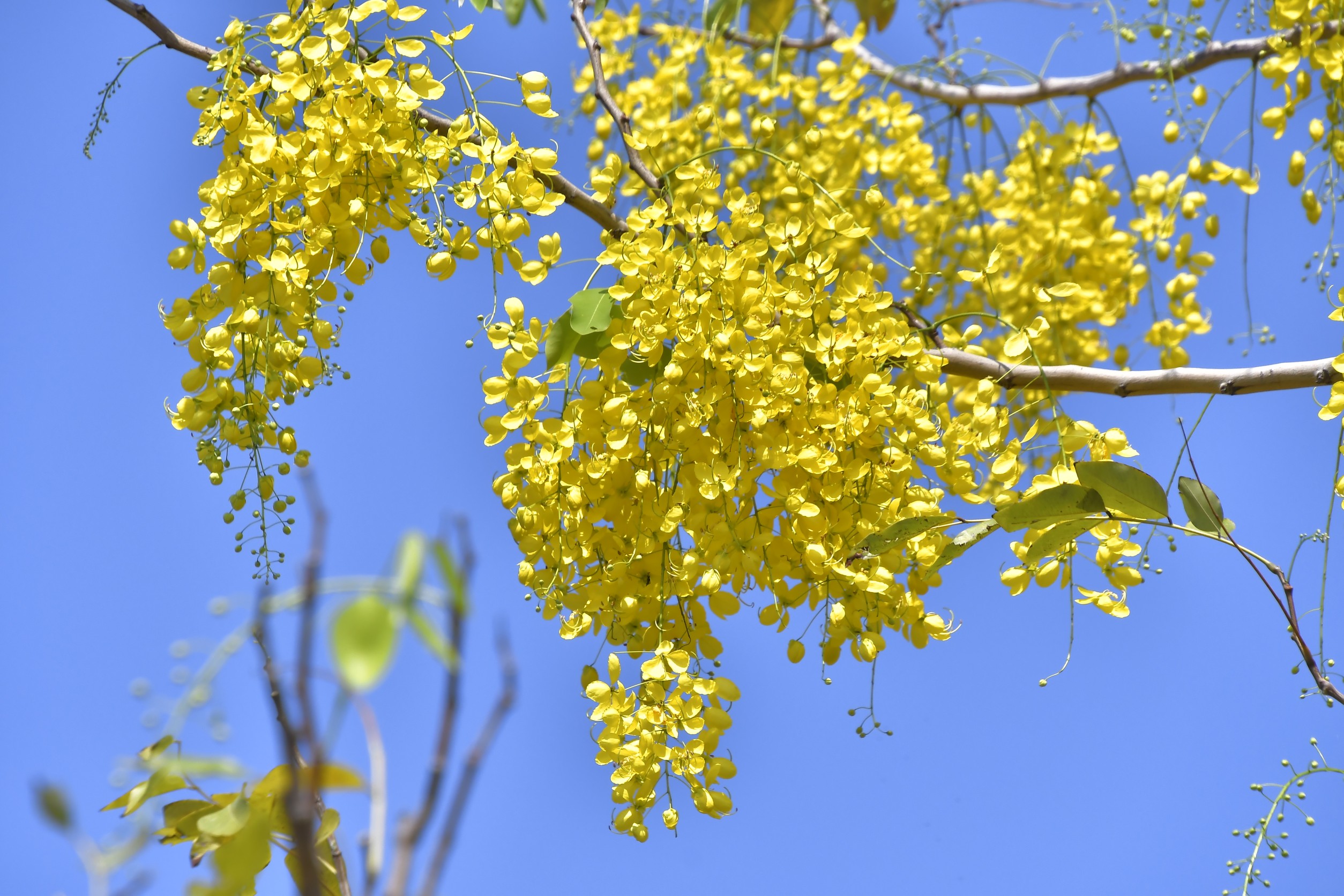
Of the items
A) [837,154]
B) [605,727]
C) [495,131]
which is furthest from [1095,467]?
[837,154]

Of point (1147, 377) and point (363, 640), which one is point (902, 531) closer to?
point (1147, 377)

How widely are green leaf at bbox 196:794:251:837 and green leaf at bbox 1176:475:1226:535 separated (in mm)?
621

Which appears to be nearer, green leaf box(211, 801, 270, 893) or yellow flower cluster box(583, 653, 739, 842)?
green leaf box(211, 801, 270, 893)

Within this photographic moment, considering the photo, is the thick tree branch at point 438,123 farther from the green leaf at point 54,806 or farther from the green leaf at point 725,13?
the green leaf at point 54,806

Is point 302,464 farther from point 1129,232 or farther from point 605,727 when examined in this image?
point 1129,232

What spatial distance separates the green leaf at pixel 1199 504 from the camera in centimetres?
71

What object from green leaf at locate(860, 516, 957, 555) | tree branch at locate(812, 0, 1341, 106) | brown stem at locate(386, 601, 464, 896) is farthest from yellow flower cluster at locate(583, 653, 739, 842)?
tree branch at locate(812, 0, 1341, 106)

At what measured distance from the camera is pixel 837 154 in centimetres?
145

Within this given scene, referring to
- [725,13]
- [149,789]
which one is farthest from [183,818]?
[725,13]

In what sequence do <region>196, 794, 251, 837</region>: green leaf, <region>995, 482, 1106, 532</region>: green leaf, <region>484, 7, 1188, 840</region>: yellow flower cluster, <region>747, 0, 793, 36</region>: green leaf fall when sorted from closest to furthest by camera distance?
<region>196, 794, 251, 837</region>: green leaf
<region>995, 482, 1106, 532</region>: green leaf
<region>484, 7, 1188, 840</region>: yellow flower cluster
<region>747, 0, 793, 36</region>: green leaf

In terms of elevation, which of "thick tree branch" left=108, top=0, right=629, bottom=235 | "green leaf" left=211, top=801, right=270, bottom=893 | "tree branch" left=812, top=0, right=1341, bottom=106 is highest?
"tree branch" left=812, top=0, right=1341, bottom=106

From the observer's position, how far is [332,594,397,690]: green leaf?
0.19 m

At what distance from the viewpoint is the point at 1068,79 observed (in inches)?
53.8

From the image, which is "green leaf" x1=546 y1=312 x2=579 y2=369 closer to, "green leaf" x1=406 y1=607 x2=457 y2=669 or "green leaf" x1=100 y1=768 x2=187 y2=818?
"green leaf" x1=100 y1=768 x2=187 y2=818
